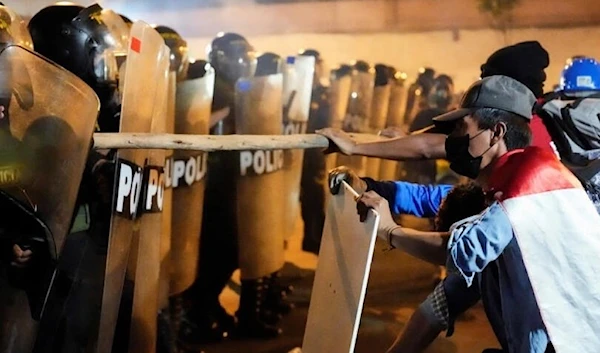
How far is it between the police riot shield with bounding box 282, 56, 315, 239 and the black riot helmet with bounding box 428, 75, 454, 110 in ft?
4.27

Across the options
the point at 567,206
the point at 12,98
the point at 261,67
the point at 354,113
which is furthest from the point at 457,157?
the point at 354,113

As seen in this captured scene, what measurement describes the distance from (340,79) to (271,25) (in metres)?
0.89

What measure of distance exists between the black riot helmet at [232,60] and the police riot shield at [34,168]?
1.41 metres

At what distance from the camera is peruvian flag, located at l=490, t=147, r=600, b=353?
5.16 feet

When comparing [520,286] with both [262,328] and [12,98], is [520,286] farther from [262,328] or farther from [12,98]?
[262,328]

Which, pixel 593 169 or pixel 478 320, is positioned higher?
pixel 593 169

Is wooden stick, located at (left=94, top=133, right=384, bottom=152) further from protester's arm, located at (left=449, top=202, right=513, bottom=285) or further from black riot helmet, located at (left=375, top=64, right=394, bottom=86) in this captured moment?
black riot helmet, located at (left=375, top=64, right=394, bottom=86)

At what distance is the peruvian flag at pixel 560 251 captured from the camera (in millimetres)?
1571

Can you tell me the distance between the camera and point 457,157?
1.83 metres

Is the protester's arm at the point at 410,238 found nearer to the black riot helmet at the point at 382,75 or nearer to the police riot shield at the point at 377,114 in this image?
the police riot shield at the point at 377,114

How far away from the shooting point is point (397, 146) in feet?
6.86

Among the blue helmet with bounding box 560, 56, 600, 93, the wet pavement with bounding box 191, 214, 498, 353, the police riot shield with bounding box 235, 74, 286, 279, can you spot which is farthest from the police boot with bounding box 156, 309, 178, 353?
the blue helmet with bounding box 560, 56, 600, 93

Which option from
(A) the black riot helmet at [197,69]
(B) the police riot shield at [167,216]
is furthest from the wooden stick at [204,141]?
(A) the black riot helmet at [197,69]

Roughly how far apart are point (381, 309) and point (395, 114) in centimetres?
136
